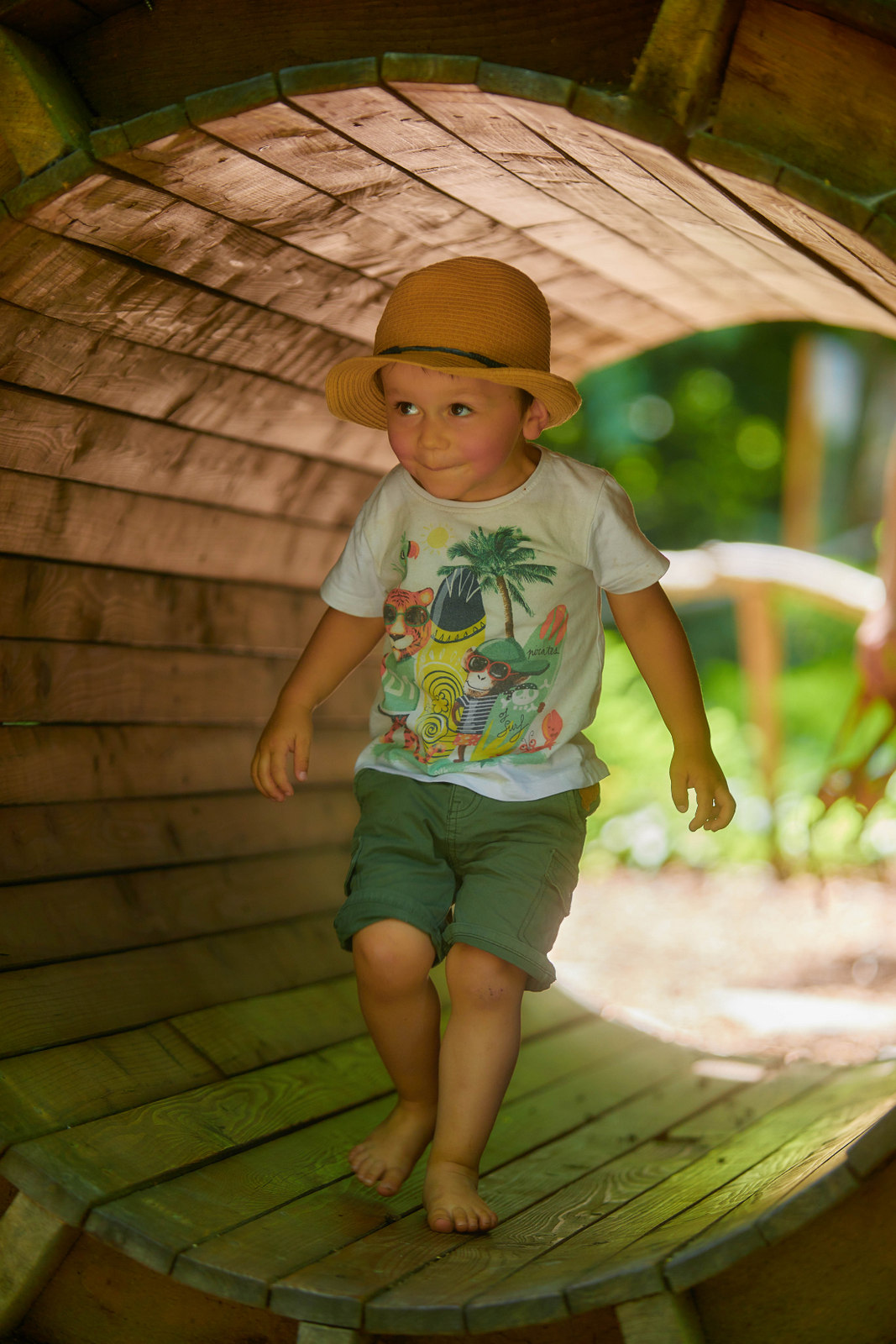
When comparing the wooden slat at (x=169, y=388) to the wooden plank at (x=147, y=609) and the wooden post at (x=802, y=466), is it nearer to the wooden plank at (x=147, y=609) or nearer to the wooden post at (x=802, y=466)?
the wooden plank at (x=147, y=609)

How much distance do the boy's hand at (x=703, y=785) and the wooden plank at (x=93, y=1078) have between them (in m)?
1.24

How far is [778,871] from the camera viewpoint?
6.46 m

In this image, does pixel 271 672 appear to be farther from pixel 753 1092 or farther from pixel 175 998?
pixel 753 1092

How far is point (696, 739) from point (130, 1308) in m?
1.40

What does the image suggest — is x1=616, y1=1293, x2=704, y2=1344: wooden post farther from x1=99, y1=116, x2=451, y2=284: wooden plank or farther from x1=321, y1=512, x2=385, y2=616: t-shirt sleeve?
x1=99, y1=116, x2=451, y2=284: wooden plank

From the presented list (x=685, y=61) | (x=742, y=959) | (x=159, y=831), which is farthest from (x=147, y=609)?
(x=742, y=959)

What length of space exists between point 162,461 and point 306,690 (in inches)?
33.4

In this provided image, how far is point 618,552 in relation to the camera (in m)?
2.31

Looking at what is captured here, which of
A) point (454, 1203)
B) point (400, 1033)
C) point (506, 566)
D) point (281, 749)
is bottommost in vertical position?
point (454, 1203)

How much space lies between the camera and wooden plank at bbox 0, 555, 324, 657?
2801 millimetres

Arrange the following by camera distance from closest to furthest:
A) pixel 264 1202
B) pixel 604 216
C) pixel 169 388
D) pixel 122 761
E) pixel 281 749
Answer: pixel 264 1202 → pixel 281 749 → pixel 604 216 → pixel 169 388 → pixel 122 761

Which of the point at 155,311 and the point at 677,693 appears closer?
the point at 677,693

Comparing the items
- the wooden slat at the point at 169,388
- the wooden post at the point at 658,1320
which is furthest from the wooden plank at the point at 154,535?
the wooden post at the point at 658,1320

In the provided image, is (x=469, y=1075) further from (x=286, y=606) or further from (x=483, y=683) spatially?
(x=286, y=606)
